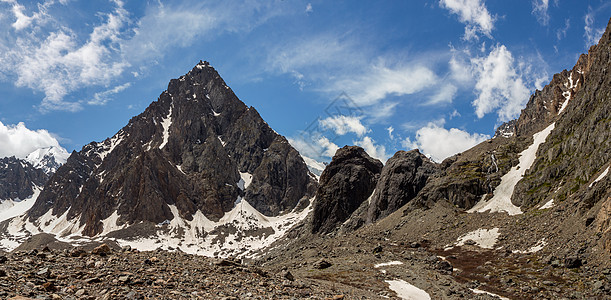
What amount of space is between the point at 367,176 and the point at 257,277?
14948cm

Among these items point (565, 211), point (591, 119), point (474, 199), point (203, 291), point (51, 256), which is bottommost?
point (203, 291)

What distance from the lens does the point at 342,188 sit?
164375 mm

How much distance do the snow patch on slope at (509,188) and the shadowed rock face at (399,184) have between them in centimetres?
2941

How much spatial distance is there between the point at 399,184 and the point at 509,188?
40.0 metres

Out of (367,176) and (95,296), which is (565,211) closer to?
(95,296)

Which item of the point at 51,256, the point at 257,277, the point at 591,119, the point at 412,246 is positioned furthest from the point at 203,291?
the point at 591,119

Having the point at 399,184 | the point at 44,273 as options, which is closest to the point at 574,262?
the point at 44,273

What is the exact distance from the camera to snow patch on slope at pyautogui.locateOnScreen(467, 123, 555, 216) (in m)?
92.9

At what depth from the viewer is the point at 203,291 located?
2023cm

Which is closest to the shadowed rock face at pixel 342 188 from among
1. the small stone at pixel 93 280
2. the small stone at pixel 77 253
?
the small stone at pixel 77 253

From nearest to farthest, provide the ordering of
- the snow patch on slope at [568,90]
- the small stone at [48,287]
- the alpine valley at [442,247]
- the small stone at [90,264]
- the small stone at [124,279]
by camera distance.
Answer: the small stone at [48,287] < the small stone at [124,279] < the alpine valley at [442,247] < the small stone at [90,264] < the snow patch on slope at [568,90]

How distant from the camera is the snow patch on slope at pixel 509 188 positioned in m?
92.9

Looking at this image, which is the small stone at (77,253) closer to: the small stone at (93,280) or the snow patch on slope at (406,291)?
the small stone at (93,280)

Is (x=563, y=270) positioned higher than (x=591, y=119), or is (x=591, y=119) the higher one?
(x=591, y=119)
